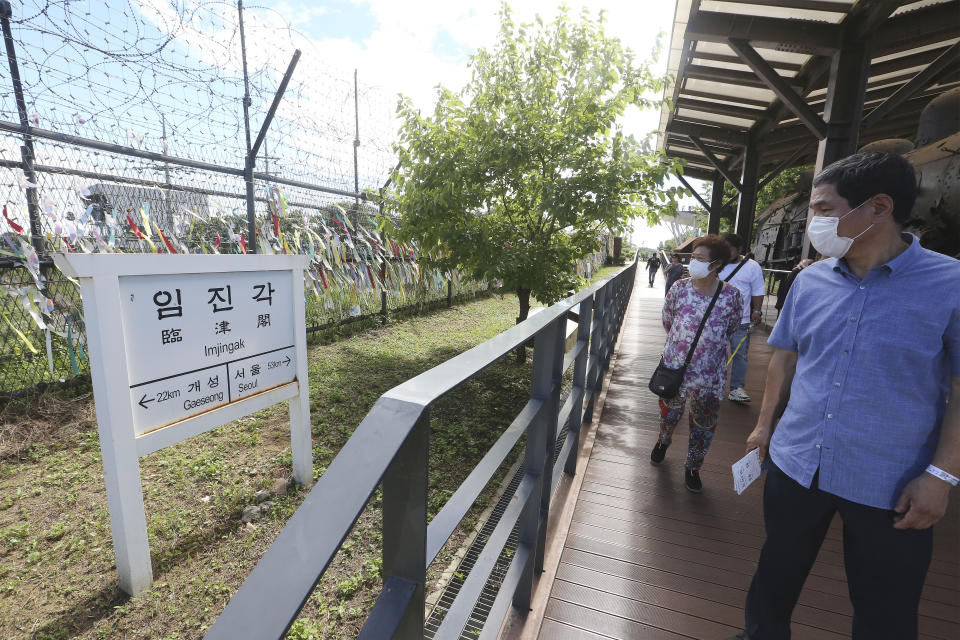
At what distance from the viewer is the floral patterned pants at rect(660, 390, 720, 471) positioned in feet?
8.61

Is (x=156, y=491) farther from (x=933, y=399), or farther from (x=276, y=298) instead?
(x=933, y=399)

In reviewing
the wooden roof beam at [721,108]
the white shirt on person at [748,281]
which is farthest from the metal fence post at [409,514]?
the wooden roof beam at [721,108]

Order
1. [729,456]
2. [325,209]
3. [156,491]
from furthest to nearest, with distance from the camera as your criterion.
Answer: [325,209], [729,456], [156,491]

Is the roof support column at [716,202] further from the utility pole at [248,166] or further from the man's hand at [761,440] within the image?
the man's hand at [761,440]

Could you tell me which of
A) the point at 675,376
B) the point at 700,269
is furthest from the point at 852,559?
the point at 700,269

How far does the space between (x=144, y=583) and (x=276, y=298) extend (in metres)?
1.52

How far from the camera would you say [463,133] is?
4695 millimetres

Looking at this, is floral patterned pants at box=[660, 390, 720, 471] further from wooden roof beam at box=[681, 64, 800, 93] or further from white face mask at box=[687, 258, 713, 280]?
wooden roof beam at box=[681, 64, 800, 93]

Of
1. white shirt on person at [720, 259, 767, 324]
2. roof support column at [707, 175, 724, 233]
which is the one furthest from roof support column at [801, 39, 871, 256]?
roof support column at [707, 175, 724, 233]

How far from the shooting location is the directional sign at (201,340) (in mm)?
2082

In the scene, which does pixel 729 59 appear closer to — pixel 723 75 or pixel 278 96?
pixel 723 75

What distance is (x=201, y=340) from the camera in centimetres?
233

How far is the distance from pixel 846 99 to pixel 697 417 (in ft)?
12.6

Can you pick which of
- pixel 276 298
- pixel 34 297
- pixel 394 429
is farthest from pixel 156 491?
pixel 394 429
